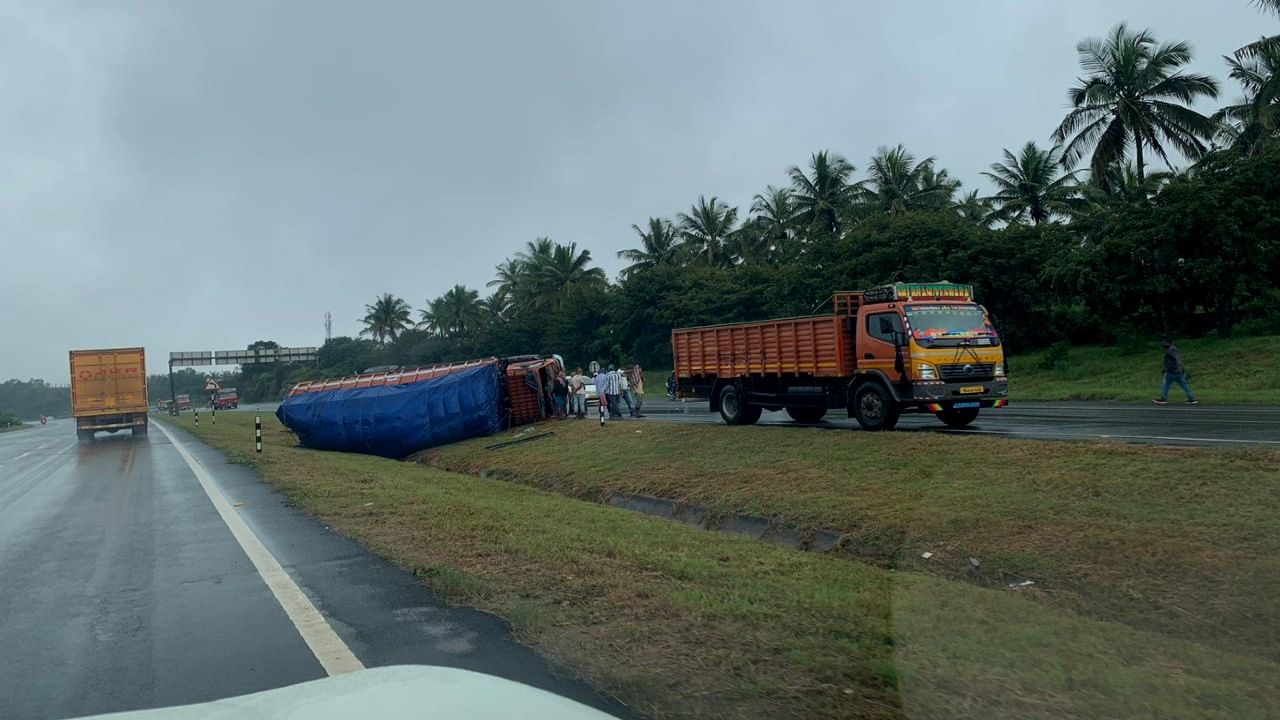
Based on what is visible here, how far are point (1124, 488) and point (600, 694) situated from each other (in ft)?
22.6

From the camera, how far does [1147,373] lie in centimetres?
2973

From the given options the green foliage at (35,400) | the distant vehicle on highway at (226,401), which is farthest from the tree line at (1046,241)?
the green foliage at (35,400)

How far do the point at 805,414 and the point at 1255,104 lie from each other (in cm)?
2383

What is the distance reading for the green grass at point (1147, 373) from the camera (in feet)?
81.7

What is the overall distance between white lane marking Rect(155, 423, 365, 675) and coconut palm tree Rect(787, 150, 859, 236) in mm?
45628

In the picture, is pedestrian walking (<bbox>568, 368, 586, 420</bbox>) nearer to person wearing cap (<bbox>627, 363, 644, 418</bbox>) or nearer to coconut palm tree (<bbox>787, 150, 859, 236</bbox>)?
person wearing cap (<bbox>627, 363, 644, 418</bbox>)

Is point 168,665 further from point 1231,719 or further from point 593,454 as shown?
point 593,454

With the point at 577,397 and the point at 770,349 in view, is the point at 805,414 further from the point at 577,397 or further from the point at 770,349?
the point at 577,397

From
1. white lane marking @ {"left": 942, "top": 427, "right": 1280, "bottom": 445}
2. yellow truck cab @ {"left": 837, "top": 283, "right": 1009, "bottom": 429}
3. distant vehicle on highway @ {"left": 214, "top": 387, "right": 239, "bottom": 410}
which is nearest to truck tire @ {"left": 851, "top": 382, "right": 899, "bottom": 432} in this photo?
yellow truck cab @ {"left": 837, "top": 283, "right": 1009, "bottom": 429}

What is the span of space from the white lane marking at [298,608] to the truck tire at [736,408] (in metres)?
12.0

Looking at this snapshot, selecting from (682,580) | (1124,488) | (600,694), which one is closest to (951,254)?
(1124,488)

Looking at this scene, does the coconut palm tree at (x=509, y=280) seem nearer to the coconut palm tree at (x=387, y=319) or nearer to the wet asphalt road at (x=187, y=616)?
the coconut palm tree at (x=387, y=319)

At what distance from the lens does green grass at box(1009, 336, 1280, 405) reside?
24891mm

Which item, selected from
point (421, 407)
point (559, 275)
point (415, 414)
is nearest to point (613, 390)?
point (421, 407)
